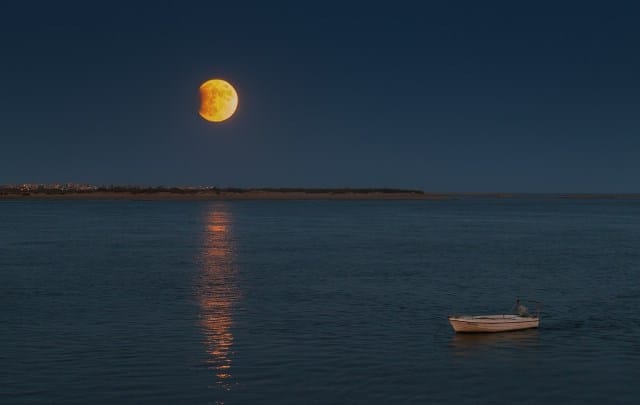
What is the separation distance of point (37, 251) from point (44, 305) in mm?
32327

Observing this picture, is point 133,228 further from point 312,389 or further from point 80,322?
point 312,389

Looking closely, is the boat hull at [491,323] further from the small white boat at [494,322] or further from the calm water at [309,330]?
the calm water at [309,330]

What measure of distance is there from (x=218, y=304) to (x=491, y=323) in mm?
14479

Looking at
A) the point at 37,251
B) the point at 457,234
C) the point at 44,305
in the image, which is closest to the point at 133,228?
the point at 37,251

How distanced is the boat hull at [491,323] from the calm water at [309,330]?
489 millimetres

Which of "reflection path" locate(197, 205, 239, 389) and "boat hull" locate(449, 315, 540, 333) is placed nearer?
"reflection path" locate(197, 205, 239, 389)

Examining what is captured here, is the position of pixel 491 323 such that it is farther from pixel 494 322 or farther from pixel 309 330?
pixel 309 330

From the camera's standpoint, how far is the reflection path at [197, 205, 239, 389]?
87.8 ft

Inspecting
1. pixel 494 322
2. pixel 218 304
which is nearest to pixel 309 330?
pixel 494 322

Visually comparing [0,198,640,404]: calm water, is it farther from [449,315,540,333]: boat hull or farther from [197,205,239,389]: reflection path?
[449,315,540,333]: boat hull

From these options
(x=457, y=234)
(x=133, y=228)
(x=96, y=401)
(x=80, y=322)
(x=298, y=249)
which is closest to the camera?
(x=96, y=401)

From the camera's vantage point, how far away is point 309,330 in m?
31.7

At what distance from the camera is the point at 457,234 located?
97.9 metres

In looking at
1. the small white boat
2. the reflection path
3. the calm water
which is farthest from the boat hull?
the reflection path
